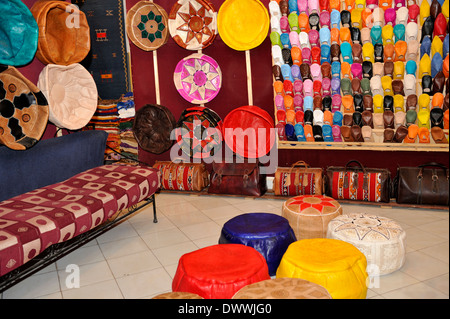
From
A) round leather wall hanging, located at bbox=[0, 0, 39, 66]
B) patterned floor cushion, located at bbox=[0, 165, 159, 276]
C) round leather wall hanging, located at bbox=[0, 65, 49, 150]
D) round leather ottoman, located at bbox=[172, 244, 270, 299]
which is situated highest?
round leather wall hanging, located at bbox=[0, 0, 39, 66]

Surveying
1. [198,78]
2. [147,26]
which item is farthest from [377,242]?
[147,26]

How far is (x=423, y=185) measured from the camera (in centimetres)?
397

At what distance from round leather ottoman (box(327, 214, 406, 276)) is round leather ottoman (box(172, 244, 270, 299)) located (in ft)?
2.54

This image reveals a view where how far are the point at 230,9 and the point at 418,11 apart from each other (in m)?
2.08

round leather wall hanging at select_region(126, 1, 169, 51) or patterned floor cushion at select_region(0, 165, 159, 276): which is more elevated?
round leather wall hanging at select_region(126, 1, 169, 51)

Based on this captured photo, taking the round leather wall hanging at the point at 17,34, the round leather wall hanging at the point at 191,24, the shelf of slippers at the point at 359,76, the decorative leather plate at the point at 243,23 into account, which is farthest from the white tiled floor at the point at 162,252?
the round leather wall hanging at the point at 191,24

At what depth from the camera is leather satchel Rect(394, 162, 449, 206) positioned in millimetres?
3916

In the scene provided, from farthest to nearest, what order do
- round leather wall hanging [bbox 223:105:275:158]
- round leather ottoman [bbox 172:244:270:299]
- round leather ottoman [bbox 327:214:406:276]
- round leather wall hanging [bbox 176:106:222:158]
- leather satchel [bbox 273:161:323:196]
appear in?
round leather wall hanging [bbox 176:106:222:158], round leather wall hanging [bbox 223:105:275:158], leather satchel [bbox 273:161:323:196], round leather ottoman [bbox 327:214:406:276], round leather ottoman [bbox 172:244:270:299]

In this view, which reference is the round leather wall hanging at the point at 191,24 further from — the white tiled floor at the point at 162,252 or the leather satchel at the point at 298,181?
the white tiled floor at the point at 162,252

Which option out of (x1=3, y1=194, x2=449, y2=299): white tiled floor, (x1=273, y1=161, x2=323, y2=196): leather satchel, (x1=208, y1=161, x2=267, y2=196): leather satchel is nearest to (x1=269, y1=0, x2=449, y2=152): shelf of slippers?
(x1=273, y1=161, x2=323, y2=196): leather satchel

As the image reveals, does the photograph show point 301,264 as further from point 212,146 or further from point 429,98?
point 212,146

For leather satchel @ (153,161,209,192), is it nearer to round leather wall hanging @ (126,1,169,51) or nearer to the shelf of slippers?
the shelf of slippers

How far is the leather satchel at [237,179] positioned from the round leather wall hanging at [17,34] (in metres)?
2.38

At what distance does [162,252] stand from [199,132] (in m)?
2.16
